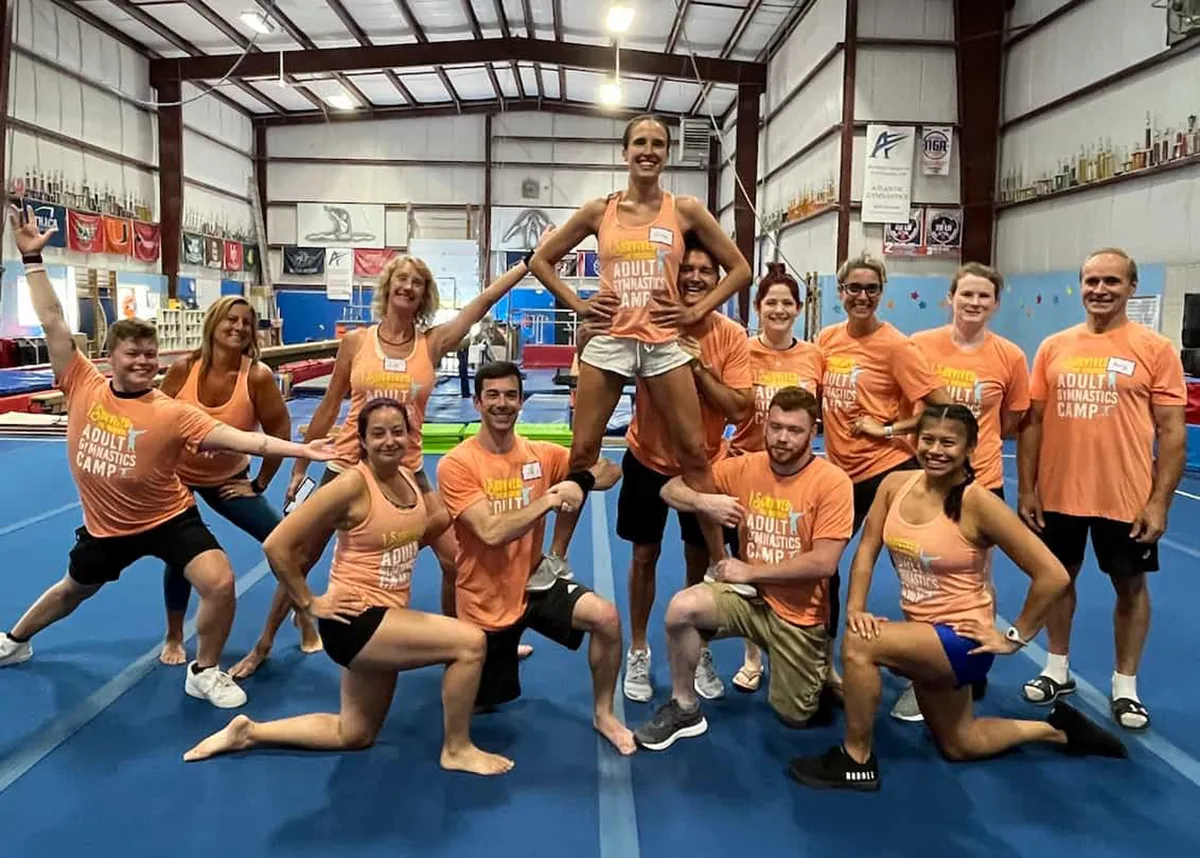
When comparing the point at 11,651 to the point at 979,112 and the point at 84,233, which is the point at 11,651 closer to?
the point at 979,112

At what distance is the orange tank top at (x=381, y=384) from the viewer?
3818mm

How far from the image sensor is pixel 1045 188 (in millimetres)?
11570

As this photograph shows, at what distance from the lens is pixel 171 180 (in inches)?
744

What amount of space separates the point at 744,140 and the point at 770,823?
1723 centimetres

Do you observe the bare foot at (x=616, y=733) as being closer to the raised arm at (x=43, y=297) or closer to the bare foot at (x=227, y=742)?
the bare foot at (x=227, y=742)

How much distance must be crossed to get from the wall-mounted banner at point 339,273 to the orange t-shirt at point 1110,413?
2212cm

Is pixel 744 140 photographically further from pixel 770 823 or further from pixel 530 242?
pixel 770 823

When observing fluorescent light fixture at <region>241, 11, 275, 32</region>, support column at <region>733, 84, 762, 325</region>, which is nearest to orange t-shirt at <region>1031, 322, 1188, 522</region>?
support column at <region>733, 84, 762, 325</region>

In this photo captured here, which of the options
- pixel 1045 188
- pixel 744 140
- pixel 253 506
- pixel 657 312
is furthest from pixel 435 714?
pixel 744 140

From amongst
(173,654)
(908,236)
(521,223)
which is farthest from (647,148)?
(521,223)

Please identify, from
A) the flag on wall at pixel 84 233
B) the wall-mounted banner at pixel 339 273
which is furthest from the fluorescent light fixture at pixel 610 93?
the flag on wall at pixel 84 233

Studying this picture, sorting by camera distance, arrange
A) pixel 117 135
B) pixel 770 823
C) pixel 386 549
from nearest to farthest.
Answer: pixel 770 823 < pixel 386 549 < pixel 117 135

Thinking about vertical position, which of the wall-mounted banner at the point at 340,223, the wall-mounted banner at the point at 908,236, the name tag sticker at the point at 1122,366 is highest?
the wall-mounted banner at the point at 340,223

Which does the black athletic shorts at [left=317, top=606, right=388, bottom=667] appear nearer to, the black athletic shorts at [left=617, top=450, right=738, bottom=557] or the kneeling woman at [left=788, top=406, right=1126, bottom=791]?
the black athletic shorts at [left=617, top=450, right=738, bottom=557]
